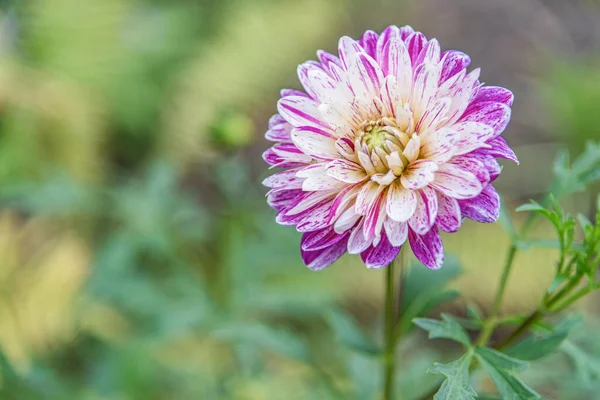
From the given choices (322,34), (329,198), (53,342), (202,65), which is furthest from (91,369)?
(322,34)

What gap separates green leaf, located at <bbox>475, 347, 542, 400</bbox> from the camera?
2.16ft

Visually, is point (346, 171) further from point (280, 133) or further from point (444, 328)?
point (444, 328)

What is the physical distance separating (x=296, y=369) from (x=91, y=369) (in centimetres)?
59

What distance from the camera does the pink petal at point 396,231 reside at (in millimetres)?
609

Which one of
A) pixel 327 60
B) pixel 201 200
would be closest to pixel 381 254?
pixel 327 60

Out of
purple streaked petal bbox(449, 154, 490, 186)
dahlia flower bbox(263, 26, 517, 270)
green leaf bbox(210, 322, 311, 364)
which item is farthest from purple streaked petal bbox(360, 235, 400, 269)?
green leaf bbox(210, 322, 311, 364)

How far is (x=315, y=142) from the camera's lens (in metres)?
0.67

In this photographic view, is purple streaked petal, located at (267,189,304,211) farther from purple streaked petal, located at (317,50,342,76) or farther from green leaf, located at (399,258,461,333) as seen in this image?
green leaf, located at (399,258,461,333)

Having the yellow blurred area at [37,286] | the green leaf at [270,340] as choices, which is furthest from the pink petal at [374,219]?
the yellow blurred area at [37,286]

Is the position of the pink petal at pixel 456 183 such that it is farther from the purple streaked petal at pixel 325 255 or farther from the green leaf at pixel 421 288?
the green leaf at pixel 421 288

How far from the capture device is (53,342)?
5.66 ft

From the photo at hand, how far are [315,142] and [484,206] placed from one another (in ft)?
0.60

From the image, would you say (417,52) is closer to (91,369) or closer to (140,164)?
(91,369)

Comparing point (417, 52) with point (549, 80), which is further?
point (549, 80)
